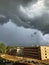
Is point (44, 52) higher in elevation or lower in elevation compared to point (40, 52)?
higher

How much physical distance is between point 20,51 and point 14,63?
34.0 m

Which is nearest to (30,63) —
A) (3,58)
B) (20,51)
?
(3,58)

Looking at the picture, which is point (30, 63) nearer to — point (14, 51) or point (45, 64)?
point (45, 64)

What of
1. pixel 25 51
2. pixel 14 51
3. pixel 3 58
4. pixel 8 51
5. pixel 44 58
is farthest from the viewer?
pixel 8 51

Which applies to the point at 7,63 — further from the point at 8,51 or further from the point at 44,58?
the point at 8,51

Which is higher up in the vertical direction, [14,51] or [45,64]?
[14,51]

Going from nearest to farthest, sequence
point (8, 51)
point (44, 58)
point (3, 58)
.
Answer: point (44, 58)
point (3, 58)
point (8, 51)

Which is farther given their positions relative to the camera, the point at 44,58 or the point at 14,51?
the point at 14,51

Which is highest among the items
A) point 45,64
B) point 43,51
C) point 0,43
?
point 0,43

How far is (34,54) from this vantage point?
13438 cm

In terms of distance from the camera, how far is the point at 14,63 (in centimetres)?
12556

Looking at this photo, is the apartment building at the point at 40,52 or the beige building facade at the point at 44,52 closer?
the beige building facade at the point at 44,52

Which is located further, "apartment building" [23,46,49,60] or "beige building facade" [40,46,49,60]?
"apartment building" [23,46,49,60]

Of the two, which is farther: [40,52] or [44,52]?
[44,52]
